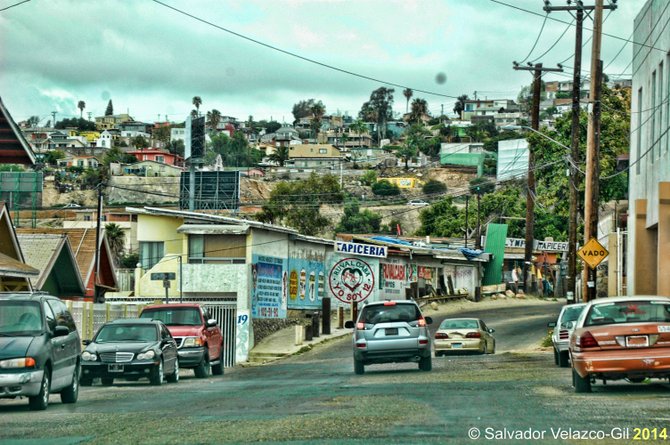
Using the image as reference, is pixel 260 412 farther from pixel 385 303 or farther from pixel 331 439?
pixel 385 303

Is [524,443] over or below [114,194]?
below

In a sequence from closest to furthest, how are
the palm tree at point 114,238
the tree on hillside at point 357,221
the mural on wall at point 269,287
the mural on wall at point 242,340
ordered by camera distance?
the mural on wall at point 242,340 → the mural on wall at point 269,287 → the palm tree at point 114,238 → the tree on hillside at point 357,221

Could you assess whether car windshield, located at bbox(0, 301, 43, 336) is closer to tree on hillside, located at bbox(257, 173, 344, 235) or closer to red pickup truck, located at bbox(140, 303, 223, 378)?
red pickup truck, located at bbox(140, 303, 223, 378)

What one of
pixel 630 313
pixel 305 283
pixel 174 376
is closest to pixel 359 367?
pixel 174 376

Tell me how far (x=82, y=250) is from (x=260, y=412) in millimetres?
37892

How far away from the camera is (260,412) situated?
16828 mm

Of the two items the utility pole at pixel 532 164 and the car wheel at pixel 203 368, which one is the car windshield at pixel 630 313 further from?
the utility pole at pixel 532 164

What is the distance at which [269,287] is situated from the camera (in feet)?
177

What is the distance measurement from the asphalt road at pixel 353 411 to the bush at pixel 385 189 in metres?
147

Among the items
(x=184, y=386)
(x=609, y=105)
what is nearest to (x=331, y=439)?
(x=184, y=386)

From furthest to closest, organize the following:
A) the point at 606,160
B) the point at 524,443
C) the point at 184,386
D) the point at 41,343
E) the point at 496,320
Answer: the point at 606,160 → the point at 496,320 → the point at 184,386 → the point at 41,343 → the point at 524,443

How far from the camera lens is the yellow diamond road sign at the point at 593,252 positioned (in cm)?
3475

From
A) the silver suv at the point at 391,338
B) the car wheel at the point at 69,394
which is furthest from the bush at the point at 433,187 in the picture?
the car wheel at the point at 69,394

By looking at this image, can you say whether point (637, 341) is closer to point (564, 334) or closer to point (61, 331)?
point (61, 331)
